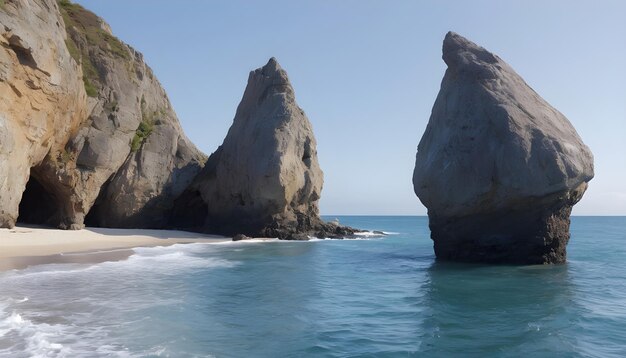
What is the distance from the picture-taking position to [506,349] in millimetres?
9258

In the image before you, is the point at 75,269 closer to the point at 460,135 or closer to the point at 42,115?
the point at 42,115

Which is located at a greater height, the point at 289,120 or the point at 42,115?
the point at 289,120

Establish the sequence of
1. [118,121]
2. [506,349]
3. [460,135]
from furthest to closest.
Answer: [118,121] → [460,135] → [506,349]

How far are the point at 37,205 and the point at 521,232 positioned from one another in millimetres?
31665

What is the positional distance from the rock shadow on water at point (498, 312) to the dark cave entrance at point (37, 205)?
2657cm

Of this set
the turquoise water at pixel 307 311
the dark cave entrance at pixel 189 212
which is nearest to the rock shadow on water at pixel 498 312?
the turquoise water at pixel 307 311

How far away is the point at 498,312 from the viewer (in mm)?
12438

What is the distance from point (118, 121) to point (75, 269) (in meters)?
18.9

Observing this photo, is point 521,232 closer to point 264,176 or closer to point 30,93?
point 264,176

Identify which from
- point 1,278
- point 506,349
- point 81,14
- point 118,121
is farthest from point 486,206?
point 81,14

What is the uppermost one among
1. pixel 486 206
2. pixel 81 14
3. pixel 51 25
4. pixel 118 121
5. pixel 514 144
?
pixel 81 14

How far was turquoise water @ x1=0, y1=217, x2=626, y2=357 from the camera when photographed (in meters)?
9.24

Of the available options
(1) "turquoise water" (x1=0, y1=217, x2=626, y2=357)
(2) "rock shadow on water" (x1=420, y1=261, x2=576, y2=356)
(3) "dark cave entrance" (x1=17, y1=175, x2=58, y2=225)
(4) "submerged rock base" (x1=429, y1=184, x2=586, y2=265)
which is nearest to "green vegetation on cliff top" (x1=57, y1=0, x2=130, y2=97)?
(3) "dark cave entrance" (x1=17, y1=175, x2=58, y2=225)

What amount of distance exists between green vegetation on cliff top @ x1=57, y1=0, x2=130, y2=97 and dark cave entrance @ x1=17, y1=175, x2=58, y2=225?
25.0 ft
